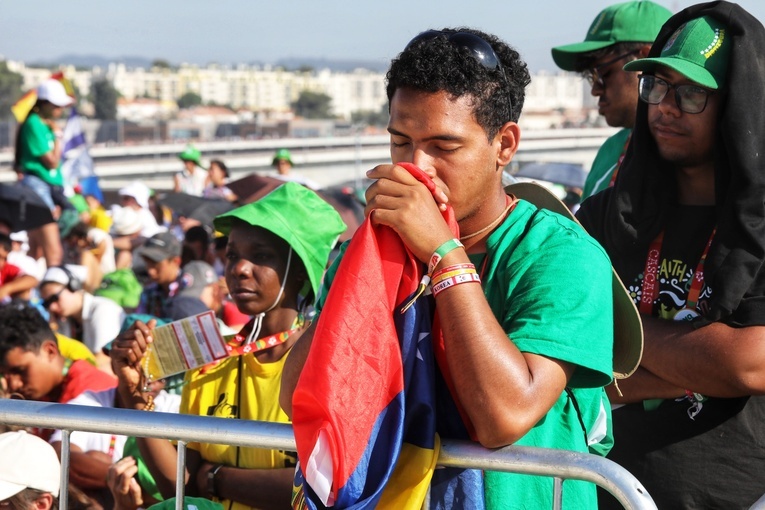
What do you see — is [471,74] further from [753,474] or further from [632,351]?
[753,474]

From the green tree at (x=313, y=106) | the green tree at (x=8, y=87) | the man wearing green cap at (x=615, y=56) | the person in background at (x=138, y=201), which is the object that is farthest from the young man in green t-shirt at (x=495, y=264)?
the green tree at (x=313, y=106)

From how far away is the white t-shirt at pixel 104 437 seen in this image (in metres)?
4.84

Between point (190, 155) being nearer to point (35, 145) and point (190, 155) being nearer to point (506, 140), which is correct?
point (35, 145)

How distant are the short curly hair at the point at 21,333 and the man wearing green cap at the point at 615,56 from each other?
9.64ft

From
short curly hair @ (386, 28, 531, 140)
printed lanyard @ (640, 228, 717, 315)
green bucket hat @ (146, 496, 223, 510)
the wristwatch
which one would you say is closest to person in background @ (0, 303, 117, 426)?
the wristwatch

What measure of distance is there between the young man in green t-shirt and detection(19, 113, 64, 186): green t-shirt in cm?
996

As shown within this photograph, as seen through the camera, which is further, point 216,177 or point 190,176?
point 190,176

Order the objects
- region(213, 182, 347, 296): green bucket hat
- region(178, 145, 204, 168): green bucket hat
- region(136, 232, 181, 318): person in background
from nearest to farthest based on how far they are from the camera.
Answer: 1. region(213, 182, 347, 296): green bucket hat
2. region(136, 232, 181, 318): person in background
3. region(178, 145, 204, 168): green bucket hat

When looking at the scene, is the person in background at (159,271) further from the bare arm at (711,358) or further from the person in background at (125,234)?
the bare arm at (711,358)

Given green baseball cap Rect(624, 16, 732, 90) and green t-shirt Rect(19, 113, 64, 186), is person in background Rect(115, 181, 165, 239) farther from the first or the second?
green baseball cap Rect(624, 16, 732, 90)

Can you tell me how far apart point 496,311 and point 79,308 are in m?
6.39

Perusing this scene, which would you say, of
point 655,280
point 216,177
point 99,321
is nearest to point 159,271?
point 99,321

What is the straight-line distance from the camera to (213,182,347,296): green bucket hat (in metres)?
3.93

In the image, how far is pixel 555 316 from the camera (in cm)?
210
